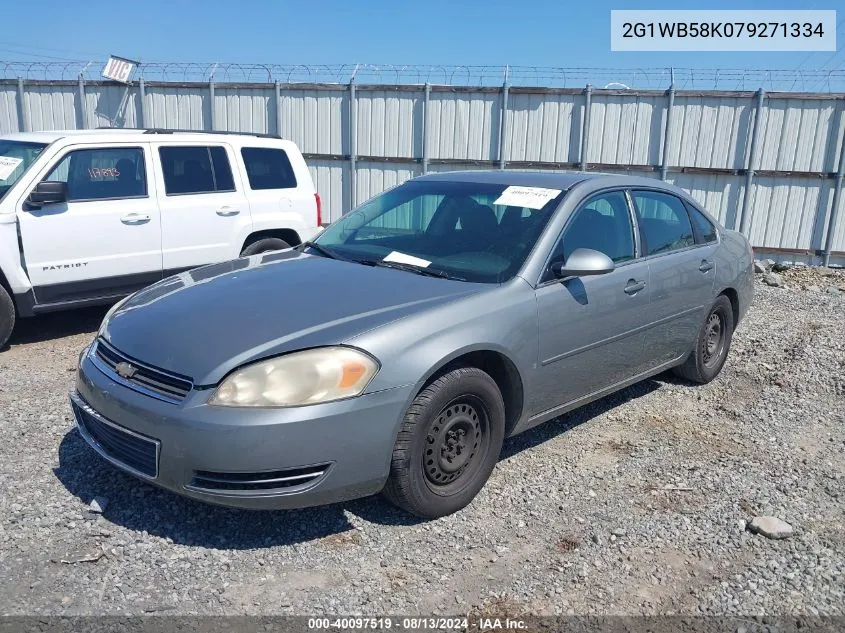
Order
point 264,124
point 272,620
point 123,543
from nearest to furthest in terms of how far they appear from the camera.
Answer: point 272,620 < point 123,543 < point 264,124

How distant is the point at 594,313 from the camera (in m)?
4.35

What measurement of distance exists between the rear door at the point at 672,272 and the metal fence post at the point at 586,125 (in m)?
6.48

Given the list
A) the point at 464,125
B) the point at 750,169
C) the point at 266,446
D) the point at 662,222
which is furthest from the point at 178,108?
the point at 266,446

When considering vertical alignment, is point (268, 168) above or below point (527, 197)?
below

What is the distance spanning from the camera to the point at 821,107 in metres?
11.2

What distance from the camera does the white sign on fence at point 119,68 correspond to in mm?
13508

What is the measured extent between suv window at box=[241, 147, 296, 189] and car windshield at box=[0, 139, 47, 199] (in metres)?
1.96

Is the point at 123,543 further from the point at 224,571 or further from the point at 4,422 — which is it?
the point at 4,422

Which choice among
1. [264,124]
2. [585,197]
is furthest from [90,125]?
[585,197]

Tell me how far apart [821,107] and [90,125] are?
1241 cm

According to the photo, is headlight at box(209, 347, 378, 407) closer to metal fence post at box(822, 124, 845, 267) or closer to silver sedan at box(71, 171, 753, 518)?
silver sedan at box(71, 171, 753, 518)

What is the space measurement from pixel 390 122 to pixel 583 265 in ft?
29.7

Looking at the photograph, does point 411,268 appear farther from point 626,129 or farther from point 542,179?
point 626,129

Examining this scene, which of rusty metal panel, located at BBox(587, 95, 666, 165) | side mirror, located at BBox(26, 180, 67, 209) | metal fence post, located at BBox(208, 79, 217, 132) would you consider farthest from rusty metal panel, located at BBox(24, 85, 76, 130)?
rusty metal panel, located at BBox(587, 95, 666, 165)
